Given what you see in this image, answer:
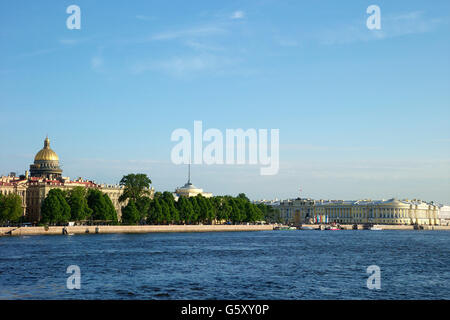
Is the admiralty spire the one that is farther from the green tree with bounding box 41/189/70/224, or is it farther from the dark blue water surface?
the dark blue water surface

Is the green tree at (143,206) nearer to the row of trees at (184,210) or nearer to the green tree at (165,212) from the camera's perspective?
the row of trees at (184,210)

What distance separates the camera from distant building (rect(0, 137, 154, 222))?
418ft

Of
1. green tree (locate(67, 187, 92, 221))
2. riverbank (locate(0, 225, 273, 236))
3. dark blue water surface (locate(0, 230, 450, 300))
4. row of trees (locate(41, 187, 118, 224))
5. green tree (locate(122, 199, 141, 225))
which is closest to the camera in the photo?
dark blue water surface (locate(0, 230, 450, 300))

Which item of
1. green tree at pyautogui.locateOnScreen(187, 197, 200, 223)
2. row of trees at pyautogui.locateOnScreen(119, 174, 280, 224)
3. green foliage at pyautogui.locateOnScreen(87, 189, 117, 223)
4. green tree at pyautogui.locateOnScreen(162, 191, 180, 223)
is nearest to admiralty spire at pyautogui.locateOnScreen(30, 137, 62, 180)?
row of trees at pyautogui.locateOnScreen(119, 174, 280, 224)

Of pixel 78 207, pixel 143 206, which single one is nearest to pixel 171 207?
pixel 143 206

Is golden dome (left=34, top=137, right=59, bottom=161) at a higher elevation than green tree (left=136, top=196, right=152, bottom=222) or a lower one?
higher

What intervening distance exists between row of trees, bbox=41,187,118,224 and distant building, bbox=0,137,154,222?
2050cm

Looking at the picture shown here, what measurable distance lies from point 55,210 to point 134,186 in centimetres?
2314

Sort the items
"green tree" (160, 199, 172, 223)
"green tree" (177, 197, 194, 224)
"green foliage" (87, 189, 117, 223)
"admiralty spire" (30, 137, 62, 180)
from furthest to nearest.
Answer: "admiralty spire" (30, 137, 62, 180) → "green tree" (177, 197, 194, 224) → "green tree" (160, 199, 172, 223) → "green foliage" (87, 189, 117, 223)

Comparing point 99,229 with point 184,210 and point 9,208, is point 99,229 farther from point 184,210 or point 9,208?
point 184,210

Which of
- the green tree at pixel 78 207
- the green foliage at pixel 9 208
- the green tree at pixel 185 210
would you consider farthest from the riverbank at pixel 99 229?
the green foliage at pixel 9 208

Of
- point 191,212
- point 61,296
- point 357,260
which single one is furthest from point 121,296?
point 191,212
